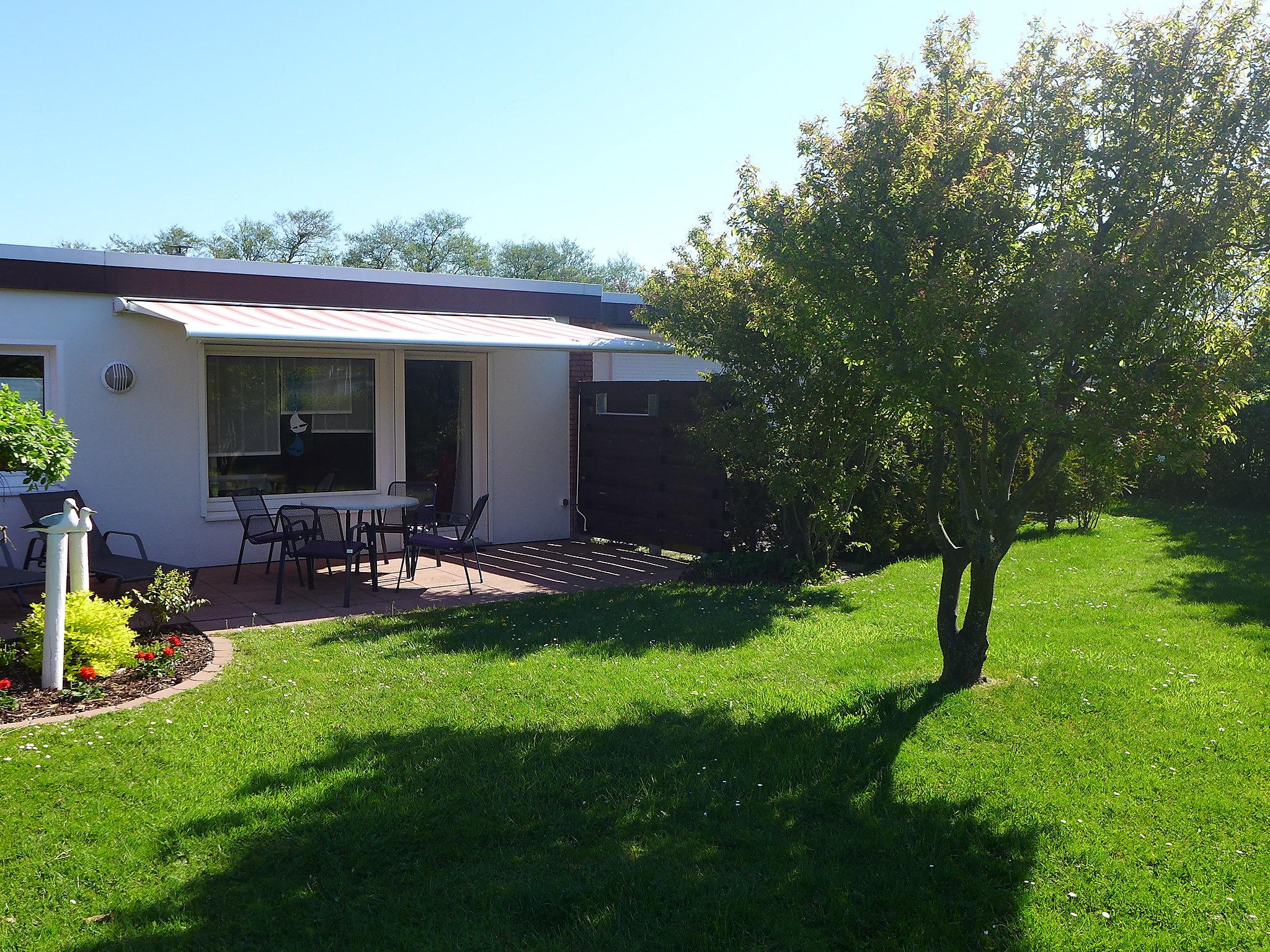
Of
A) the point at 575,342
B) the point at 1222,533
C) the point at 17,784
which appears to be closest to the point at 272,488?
the point at 575,342

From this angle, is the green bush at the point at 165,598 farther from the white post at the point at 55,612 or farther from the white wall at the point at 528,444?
the white wall at the point at 528,444

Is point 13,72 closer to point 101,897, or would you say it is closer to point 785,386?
point 785,386

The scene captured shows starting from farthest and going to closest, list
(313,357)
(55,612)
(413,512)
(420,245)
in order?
1. (420,245)
2. (313,357)
3. (413,512)
4. (55,612)

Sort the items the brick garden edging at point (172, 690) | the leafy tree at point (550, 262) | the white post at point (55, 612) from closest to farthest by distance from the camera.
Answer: the brick garden edging at point (172, 690), the white post at point (55, 612), the leafy tree at point (550, 262)

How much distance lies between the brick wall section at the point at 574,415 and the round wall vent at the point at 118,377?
17.3 feet

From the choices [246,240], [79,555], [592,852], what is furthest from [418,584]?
[246,240]

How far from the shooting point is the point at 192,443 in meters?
10.8

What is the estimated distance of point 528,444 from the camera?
13258 millimetres

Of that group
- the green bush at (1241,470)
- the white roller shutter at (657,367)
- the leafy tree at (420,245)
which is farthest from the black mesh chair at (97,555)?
the leafy tree at (420,245)

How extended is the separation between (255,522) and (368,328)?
230 cm

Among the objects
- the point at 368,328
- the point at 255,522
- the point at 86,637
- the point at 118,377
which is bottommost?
the point at 86,637

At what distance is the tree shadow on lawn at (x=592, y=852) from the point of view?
11.9ft

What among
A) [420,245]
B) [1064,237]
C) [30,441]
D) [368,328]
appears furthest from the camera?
[420,245]

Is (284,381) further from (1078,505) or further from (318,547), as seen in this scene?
(1078,505)
